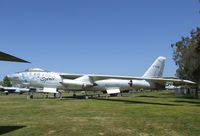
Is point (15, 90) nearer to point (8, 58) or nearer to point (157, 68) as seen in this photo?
point (157, 68)

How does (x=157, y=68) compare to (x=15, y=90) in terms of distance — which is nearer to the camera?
(x=157, y=68)

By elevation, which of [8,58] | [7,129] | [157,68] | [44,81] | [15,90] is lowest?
[7,129]

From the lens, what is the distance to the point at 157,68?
48.9 metres

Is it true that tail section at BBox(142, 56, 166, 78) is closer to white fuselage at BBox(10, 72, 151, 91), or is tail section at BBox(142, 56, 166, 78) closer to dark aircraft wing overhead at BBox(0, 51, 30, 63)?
white fuselage at BBox(10, 72, 151, 91)

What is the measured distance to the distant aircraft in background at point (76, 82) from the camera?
130ft

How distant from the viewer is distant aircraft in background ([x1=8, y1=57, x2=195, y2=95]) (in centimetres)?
3950

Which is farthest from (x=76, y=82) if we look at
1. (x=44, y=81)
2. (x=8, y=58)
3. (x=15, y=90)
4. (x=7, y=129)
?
(x=15, y=90)

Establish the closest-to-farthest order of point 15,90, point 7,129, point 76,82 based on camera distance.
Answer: point 7,129
point 76,82
point 15,90

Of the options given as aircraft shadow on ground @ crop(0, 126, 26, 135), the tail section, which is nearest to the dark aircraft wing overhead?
aircraft shadow on ground @ crop(0, 126, 26, 135)

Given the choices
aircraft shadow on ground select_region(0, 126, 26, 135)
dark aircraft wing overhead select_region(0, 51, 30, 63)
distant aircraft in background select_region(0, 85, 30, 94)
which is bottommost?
aircraft shadow on ground select_region(0, 126, 26, 135)

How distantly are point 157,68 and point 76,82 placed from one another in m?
14.5

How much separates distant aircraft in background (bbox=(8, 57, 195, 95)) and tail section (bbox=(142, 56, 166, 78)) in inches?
102

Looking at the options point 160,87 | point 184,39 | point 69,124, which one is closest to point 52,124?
point 69,124

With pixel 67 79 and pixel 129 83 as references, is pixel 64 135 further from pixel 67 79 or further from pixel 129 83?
pixel 129 83
